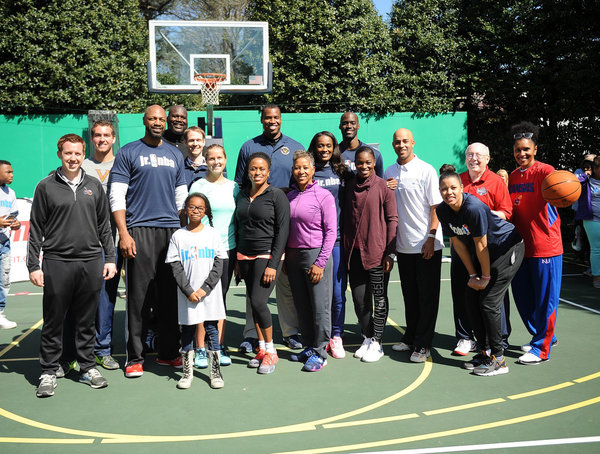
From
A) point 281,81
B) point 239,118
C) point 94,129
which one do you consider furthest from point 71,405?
point 281,81

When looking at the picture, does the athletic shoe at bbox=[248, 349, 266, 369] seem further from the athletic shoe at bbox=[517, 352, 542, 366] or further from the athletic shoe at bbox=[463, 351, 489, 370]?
the athletic shoe at bbox=[517, 352, 542, 366]

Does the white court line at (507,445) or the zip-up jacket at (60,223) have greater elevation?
the zip-up jacket at (60,223)

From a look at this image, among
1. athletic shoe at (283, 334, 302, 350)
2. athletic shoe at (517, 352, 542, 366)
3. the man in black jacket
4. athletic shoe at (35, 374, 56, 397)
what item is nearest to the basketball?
athletic shoe at (517, 352, 542, 366)

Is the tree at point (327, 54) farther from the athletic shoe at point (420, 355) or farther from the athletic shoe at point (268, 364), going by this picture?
the athletic shoe at point (268, 364)

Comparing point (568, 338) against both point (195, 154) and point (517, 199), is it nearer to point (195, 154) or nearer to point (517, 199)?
point (517, 199)

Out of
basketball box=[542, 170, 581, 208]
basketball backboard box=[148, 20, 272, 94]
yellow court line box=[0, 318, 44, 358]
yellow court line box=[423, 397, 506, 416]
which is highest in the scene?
basketball backboard box=[148, 20, 272, 94]

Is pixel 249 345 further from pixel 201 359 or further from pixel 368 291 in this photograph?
pixel 368 291

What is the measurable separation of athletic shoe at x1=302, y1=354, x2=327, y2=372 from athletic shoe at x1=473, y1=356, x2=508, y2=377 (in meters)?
1.45

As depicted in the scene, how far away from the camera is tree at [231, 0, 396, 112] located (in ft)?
61.4

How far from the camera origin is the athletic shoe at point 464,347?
19.7 ft

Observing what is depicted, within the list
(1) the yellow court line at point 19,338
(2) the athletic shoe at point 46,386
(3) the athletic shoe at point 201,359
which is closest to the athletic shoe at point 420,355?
(3) the athletic shoe at point 201,359

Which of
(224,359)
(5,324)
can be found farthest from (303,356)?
(5,324)

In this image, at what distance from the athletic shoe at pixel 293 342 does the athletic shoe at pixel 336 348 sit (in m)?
0.40

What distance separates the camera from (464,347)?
19.7ft
